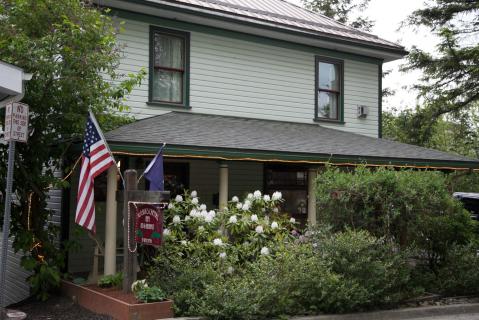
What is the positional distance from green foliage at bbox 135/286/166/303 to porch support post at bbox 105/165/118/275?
1503 mm

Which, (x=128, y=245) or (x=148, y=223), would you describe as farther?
(x=128, y=245)

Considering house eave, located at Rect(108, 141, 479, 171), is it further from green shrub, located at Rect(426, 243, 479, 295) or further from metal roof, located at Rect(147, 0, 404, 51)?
metal roof, located at Rect(147, 0, 404, 51)

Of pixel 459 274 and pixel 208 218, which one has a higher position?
pixel 208 218

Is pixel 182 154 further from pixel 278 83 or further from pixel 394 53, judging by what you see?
pixel 394 53

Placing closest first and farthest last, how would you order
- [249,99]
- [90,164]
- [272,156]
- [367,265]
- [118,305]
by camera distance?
[118,305] < [367,265] < [90,164] < [272,156] < [249,99]

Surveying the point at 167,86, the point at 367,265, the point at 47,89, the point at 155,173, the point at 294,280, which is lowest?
the point at 294,280

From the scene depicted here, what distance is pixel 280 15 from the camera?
14.7 meters

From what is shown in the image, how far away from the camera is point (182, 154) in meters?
9.54

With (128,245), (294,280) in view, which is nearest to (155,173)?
(128,245)

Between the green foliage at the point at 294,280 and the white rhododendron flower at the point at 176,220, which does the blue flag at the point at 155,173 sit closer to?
the white rhododendron flower at the point at 176,220

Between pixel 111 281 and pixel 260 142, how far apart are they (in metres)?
4.13

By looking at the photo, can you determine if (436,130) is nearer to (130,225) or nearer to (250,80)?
(250,80)

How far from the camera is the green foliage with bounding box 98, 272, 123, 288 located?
27.8 ft

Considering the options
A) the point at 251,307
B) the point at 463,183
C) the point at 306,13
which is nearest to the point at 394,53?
the point at 306,13
